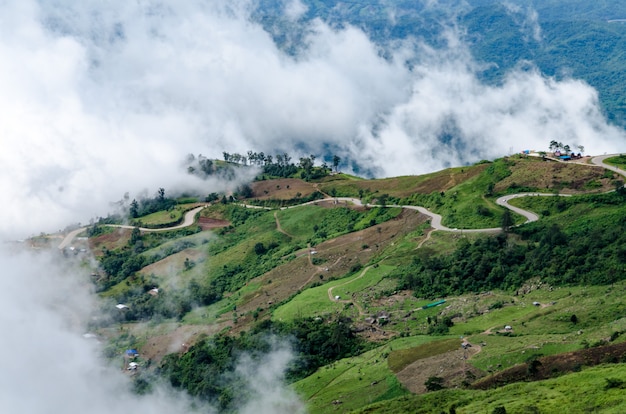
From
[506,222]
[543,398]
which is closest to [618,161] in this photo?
[506,222]

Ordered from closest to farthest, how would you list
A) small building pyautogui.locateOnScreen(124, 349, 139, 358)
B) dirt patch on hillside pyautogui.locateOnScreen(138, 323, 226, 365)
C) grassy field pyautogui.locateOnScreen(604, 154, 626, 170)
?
1. dirt patch on hillside pyautogui.locateOnScreen(138, 323, 226, 365)
2. small building pyautogui.locateOnScreen(124, 349, 139, 358)
3. grassy field pyautogui.locateOnScreen(604, 154, 626, 170)

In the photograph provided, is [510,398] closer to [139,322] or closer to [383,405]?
[383,405]

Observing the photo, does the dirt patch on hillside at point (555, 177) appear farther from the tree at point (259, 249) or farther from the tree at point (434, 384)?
the tree at point (434, 384)

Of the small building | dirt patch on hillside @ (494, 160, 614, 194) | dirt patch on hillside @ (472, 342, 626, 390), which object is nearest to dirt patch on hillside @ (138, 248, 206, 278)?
the small building

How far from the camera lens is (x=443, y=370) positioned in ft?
283

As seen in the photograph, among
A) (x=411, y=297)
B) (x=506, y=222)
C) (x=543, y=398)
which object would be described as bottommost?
(x=543, y=398)

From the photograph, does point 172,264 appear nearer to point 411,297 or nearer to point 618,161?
point 411,297

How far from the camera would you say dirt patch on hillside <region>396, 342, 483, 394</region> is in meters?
83.1

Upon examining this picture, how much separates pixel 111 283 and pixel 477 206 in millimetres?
97919

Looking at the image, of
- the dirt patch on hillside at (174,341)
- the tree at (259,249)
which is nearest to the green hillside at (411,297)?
the tree at (259,249)

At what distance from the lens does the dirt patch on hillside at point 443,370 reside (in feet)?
273

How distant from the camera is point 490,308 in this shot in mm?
106688

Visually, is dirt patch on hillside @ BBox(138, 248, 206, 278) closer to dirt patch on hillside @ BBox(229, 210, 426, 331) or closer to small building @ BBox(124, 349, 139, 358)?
dirt patch on hillside @ BBox(229, 210, 426, 331)

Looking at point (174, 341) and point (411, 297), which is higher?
point (174, 341)
